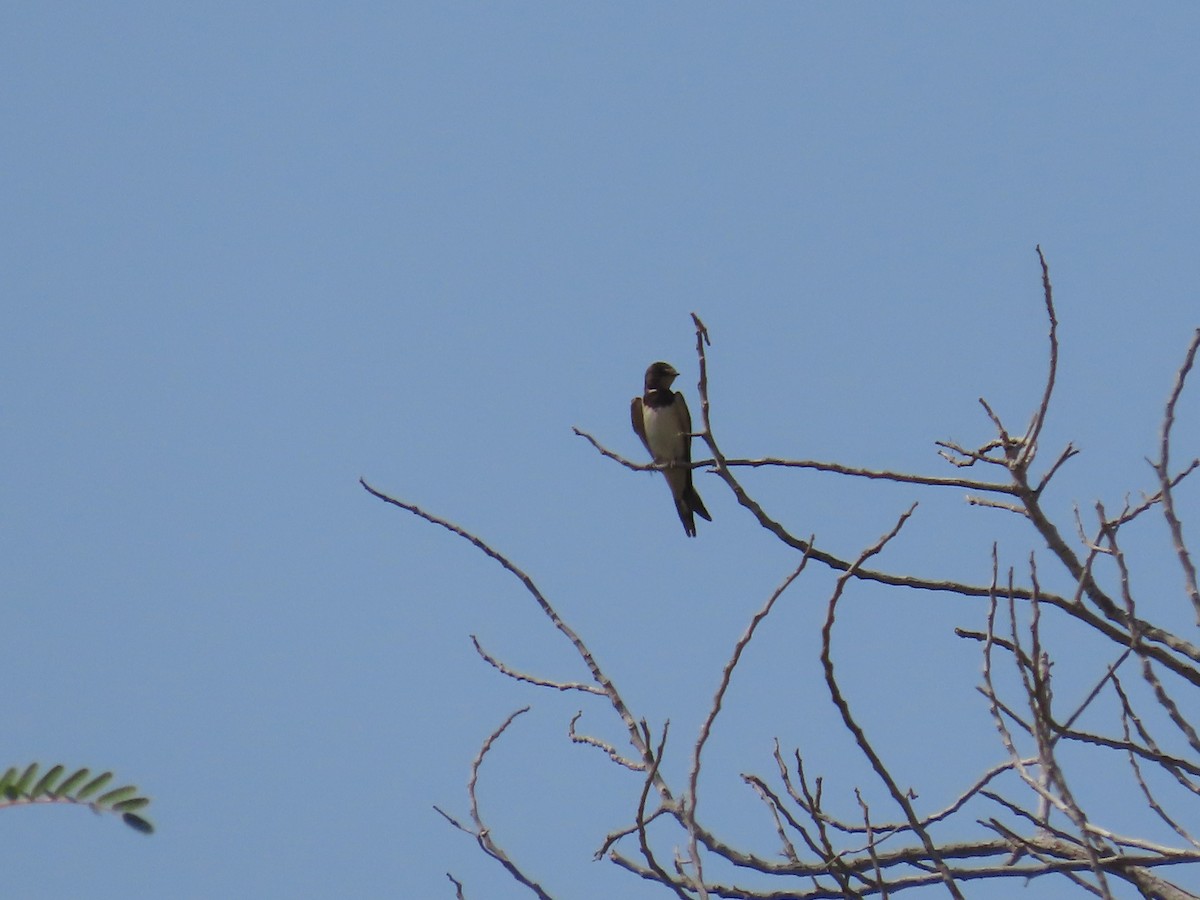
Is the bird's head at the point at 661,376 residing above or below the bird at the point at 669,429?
above

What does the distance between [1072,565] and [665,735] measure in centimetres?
144

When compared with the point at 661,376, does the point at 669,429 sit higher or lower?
lower

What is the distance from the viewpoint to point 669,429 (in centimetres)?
1240

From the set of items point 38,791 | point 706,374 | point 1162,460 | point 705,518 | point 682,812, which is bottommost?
point 38,791

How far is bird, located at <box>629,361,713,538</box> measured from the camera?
12148mm

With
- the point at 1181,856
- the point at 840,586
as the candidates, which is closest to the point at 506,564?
the point at 840,586

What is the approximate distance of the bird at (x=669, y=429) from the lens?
1215cm

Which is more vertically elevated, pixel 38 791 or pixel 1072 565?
pixel 1072 565

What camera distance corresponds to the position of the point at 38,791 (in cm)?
218

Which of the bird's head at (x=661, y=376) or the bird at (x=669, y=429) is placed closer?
the bird at (x=669, y=429)

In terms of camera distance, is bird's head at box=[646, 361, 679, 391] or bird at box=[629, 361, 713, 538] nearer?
bird at box=[629, 361, 713, 538]

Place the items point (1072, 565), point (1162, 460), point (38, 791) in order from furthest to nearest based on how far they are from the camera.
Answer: point (1072, 565)
point (1162, 460)
point (38, 791)

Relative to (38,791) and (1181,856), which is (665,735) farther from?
(38,791)

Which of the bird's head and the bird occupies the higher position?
the bird's head
